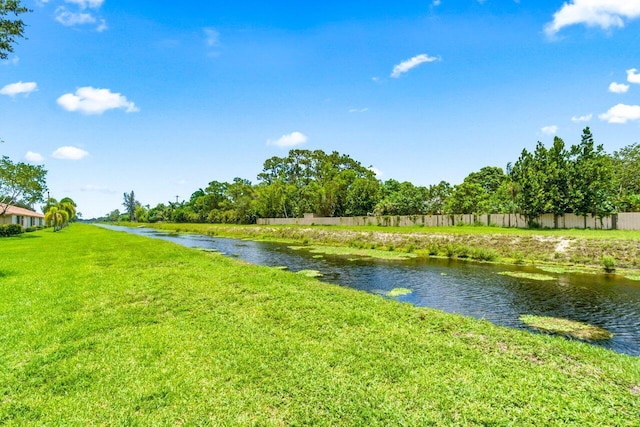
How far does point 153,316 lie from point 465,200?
158 ft

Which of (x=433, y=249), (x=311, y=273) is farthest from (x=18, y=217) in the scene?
(x=433, y=249)

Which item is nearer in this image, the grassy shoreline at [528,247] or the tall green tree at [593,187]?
the grassy shoreline at [528,247]

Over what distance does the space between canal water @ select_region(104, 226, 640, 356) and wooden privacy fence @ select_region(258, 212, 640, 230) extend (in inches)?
804

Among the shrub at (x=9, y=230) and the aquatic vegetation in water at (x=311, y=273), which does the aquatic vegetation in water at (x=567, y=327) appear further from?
the shrub at (x=9, y=230)

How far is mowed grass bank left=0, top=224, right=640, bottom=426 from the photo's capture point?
4.34 meters

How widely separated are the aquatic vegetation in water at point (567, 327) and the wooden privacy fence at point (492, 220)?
3012 cm

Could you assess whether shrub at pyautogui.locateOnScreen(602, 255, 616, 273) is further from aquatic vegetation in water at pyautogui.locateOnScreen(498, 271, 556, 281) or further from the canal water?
aquatic vegetation in water at pyautogui.locateOnScreen(498, 271, 556, 281)

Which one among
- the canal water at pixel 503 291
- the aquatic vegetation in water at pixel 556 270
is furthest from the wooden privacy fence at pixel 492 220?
the canal water at pixel 503 291

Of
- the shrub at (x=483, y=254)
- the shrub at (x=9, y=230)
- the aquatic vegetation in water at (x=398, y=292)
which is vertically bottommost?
the aquatic vegetation in water at (x=398, y=292)

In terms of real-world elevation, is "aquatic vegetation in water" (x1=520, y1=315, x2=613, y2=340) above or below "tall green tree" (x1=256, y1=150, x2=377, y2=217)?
below

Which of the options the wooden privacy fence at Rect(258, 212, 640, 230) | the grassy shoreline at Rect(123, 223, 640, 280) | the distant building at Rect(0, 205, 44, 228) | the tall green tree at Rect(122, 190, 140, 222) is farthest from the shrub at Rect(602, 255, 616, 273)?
the tall green tree at Rect(122, 190, 140, 222)

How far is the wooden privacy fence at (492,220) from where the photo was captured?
105 ft

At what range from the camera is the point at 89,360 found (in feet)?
19.2

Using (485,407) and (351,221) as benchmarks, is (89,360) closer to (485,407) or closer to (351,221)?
(485,407)
